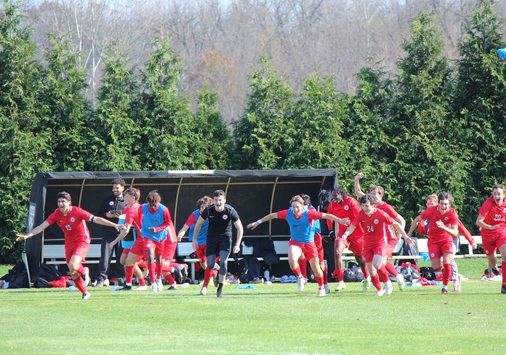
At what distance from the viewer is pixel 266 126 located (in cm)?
2592

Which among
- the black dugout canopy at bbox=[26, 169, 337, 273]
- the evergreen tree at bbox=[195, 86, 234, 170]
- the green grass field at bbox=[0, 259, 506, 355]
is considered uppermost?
the evergreen tree at bbox=[195, 86, 234, 170]

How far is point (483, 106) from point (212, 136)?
782 centimetres

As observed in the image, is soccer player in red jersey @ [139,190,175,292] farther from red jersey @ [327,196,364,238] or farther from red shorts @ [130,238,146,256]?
red jersey @ [327,196,364,238]

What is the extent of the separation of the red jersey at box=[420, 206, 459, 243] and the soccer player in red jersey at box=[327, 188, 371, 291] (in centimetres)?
153

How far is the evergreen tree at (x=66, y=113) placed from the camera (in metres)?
24.9

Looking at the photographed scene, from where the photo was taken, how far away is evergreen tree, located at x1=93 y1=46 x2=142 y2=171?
2484 centimetres

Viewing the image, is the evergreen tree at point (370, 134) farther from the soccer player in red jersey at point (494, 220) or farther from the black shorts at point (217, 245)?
the black shorts at point (217, 245)

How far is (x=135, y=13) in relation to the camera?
5412 cm

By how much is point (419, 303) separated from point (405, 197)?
11.9 m

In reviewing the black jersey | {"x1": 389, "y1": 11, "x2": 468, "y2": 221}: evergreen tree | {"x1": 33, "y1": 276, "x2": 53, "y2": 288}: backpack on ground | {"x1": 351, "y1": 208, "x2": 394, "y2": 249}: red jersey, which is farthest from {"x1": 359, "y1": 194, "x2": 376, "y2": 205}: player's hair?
{"x1": 389, "y1": 11, "x2": 468, "y2": 221}: evergreen tree

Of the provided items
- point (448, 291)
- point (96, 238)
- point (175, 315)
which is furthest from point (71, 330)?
point (96, 238)

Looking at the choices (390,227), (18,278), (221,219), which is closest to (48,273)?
(18,278)

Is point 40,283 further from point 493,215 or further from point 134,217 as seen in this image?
point 493,215

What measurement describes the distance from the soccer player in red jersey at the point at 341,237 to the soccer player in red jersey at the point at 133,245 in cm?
394
